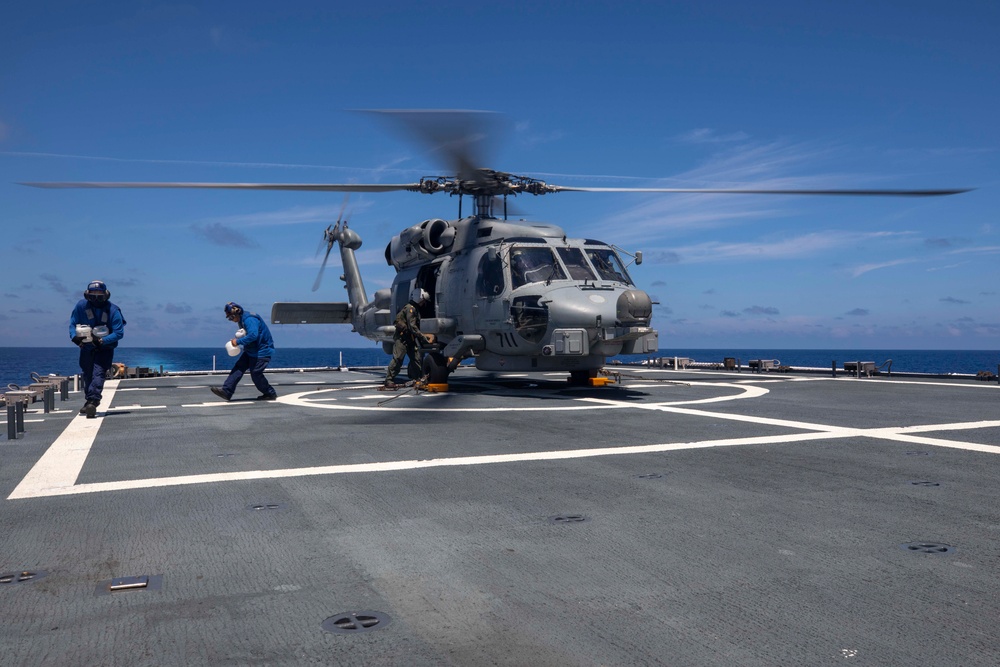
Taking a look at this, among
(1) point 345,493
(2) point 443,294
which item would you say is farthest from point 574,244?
(1) point 345,493

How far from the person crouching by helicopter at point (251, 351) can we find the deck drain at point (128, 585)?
34.8 ft

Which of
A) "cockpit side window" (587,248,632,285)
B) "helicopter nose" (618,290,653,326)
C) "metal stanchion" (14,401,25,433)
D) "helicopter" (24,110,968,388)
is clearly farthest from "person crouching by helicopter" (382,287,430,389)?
"metal stanchion" (14,401,25,433)

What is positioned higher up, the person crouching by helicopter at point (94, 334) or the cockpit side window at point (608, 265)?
the cockpit side window at point (608, 265)

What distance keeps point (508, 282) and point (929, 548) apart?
36.8 feet

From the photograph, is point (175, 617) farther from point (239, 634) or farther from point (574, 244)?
point (574, 244)

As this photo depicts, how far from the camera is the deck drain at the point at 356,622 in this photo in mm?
3031

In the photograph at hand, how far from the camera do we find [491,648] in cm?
286

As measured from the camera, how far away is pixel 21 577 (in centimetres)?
369

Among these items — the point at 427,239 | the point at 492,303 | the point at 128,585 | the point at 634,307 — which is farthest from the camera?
the point at 427,239

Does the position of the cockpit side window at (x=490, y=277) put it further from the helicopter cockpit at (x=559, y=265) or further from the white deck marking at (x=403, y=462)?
the white deck marking at (x=403, y=462)

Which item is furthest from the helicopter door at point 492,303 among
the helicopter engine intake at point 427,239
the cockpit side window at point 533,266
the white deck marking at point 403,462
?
the white deck marking at point 403,462

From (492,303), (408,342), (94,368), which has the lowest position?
(94,368)

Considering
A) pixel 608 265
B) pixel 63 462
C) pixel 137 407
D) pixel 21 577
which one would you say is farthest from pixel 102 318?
pixel 608 265

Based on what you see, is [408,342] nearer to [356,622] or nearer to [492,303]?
[492,303]
